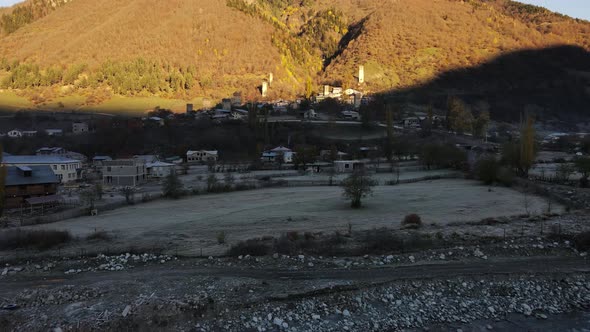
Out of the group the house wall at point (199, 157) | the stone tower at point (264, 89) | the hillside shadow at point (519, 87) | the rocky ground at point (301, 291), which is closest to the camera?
the rocky ground at point (301, 291)

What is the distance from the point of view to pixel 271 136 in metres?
69.5

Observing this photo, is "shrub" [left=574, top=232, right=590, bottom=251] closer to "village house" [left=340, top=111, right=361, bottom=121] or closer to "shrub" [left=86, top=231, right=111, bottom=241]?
"shrub" [left=86, top=231, right=111, bottom=241]

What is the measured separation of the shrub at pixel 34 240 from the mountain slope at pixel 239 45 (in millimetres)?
92376

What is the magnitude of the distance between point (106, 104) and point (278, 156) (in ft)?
200

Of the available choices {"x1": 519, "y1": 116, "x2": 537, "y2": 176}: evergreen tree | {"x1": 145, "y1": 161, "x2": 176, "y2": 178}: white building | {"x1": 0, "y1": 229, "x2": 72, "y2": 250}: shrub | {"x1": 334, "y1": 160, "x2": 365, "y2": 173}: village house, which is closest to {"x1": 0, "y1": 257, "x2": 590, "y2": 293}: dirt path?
A: {"x1": 0, "y1": 229, "x2": 72, "y2": 250}: shrub

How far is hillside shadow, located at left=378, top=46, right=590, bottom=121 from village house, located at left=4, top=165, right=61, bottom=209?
78.7 meters

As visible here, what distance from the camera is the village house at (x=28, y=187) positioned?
28578mm

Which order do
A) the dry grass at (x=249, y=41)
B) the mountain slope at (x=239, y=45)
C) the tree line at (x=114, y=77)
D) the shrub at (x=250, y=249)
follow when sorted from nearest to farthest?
the shrub at (x=250, y=249) < the tree line at (x=114, y=77) < the mountain slope at (x=239, y=45) < the dry grass at (x=249, y=41)

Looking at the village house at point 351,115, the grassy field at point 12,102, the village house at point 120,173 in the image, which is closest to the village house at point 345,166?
the village house at point 120,173

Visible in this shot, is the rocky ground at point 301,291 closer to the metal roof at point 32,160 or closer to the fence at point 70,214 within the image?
the fence at point 70,214

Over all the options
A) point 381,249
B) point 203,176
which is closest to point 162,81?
point 203,176

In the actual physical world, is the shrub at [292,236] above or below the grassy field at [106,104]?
below

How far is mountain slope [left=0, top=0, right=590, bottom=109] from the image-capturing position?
113 m

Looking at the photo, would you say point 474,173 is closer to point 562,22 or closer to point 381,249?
point 381,249
